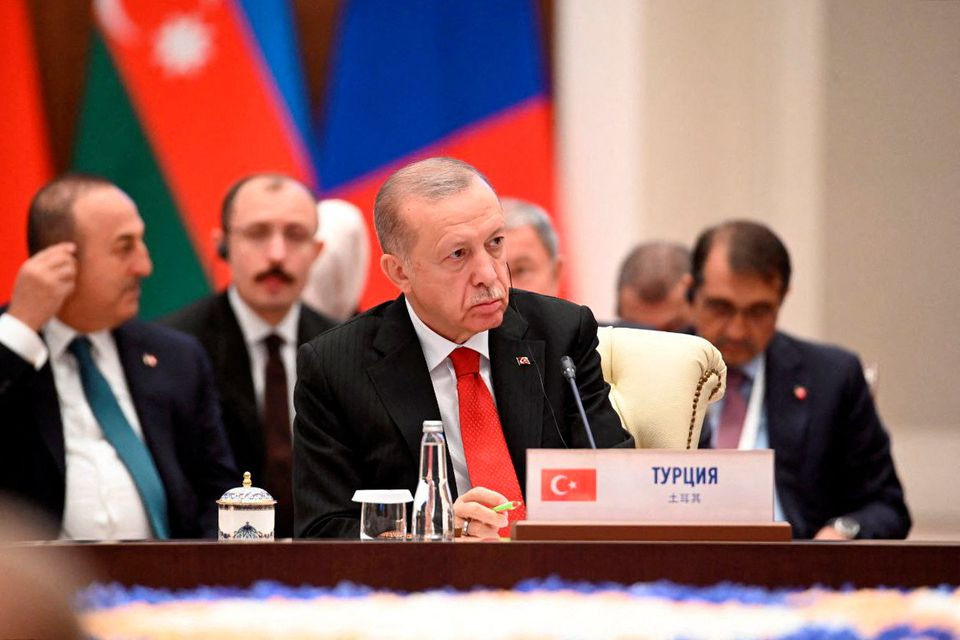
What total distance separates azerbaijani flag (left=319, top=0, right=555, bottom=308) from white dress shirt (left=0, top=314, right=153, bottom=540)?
8.48 feet

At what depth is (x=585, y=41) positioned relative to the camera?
6.37 meters

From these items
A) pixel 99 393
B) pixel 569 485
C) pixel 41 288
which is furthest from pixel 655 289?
pixel 569 485

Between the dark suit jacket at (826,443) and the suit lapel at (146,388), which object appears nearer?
the suit lapel at (146,388)

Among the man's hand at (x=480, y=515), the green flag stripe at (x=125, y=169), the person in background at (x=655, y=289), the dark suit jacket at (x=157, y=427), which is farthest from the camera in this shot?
the green flag stripe at (x=125, y=169)

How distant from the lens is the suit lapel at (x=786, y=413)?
4.05 metres

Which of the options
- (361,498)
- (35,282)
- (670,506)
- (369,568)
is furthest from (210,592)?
(35,282)

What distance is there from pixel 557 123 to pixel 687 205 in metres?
0.79

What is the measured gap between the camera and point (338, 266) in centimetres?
527

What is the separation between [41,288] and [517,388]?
5.42 ft

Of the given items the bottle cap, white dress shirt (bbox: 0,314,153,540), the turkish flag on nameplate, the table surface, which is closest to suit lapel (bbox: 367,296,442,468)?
the bottle cap

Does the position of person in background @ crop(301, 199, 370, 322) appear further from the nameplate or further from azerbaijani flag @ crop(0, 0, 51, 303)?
the nameplate

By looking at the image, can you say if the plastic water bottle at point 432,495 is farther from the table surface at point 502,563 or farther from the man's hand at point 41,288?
the man's hand at point 41,288

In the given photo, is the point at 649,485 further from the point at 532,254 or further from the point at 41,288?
the point at 532,254

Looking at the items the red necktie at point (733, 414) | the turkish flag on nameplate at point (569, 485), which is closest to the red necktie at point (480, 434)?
the turkish flag on nameplate at point (569, 485)
